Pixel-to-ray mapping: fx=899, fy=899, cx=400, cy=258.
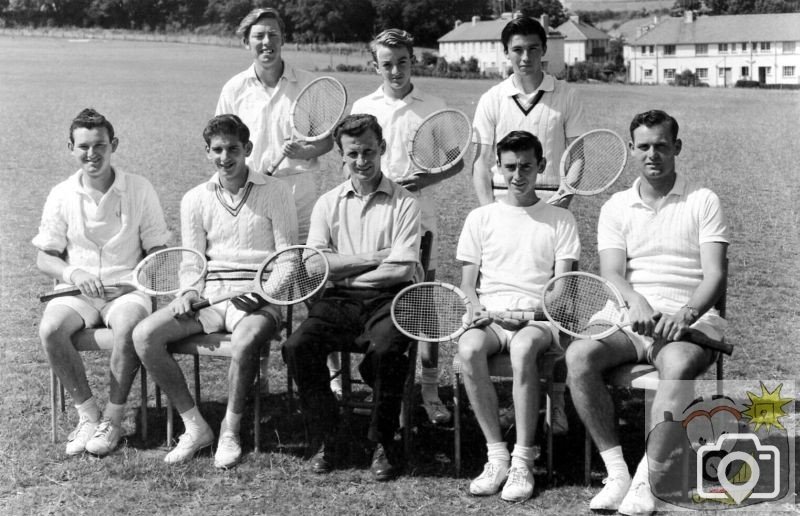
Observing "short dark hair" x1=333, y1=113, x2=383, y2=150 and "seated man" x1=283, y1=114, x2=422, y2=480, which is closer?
"seated man" x1=283, y1=114, x2=422, y2=480

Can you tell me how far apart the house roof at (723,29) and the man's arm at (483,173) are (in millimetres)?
89940

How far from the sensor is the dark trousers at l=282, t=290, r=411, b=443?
17.3ft

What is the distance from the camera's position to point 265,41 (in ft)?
20.9

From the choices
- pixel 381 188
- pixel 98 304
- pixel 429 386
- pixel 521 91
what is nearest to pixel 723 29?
pixel 521 91

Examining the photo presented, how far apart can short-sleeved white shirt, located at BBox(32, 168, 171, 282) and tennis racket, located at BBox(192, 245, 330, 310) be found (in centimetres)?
83

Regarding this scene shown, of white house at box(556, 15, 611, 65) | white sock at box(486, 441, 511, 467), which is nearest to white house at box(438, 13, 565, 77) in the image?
white house at box(556, 15, 611, 65)

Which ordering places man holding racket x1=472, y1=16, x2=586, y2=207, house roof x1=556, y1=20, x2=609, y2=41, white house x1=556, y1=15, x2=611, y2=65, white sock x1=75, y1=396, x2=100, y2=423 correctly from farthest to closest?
white house x1=556, y1=15, x2=611, y2=65, house roof x1=556, y1=20, x2=609, y2=41, man holding racket x1=472, y1=16, x2=586, y2=207, white sock x1=75, y1=396, x2=100, y2=423

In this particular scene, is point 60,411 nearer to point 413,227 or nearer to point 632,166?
point 413,227

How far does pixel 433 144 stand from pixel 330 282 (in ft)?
4.00

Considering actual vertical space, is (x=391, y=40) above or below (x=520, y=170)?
above

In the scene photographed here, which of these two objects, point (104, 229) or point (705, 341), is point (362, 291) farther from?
point (705, 341)

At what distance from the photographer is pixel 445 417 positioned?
20.6ft

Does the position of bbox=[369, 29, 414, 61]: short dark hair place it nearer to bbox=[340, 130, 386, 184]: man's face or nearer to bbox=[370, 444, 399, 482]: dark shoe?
bbox=[340, 130, 386, 184]: man's face

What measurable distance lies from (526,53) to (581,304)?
195 cm
